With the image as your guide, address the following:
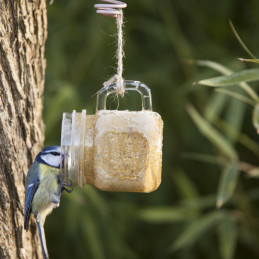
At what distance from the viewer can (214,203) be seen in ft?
7.14

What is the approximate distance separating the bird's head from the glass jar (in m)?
0.05

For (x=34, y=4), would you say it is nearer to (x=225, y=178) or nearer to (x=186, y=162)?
(x=225, y=178)

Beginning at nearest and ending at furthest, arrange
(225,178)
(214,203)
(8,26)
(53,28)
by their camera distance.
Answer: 1. (8,26)
2. (225,178)
3. (214,203)
4. (53,28)

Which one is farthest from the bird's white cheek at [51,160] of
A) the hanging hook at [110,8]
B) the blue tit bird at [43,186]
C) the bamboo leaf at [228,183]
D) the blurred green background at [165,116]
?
the blurred green background at [165,116]

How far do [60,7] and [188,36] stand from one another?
598 millimetres

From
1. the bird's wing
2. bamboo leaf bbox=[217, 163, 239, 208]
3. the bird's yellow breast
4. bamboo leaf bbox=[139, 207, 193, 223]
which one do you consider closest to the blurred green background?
bamboo leaf bbox=[139, 207, 193, 223]

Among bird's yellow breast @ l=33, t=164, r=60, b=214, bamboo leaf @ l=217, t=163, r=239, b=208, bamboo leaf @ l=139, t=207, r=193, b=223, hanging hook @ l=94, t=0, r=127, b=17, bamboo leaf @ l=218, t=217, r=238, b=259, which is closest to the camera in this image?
hanging hook @ l=94, t=0, r=127, b=17

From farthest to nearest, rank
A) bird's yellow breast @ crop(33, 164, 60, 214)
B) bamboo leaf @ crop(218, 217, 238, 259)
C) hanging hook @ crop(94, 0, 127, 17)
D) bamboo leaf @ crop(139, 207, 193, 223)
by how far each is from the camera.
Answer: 1. bamboo leaf @ crop(139, 207, 193, 223)
2. bamboo leaf @ crop(218, 217, 238, 259)
3. bird's yellow breast @ crop(33, 164, 60, 214)
4. hanging hook @ crop(94, 0, 127, 17)

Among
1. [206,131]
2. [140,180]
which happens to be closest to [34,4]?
[140,180]

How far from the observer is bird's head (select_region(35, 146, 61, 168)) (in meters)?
1.07

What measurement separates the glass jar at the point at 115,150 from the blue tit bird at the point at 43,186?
52 millimetres

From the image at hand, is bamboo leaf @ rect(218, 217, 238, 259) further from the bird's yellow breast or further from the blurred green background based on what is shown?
the bird's yellow breast

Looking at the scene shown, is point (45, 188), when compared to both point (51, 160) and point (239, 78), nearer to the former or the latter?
point (51, 160)

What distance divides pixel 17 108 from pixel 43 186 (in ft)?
0.70
